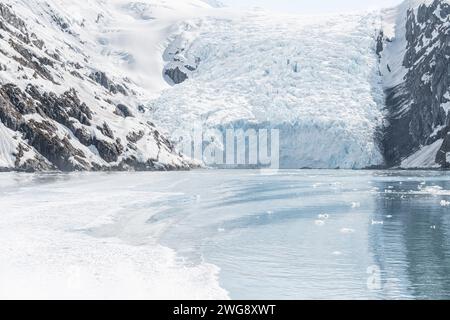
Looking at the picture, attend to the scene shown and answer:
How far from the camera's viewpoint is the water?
23781 mm

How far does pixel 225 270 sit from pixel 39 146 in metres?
122

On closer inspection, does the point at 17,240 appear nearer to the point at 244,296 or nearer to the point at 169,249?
the point at 169,249

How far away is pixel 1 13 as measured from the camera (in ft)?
650

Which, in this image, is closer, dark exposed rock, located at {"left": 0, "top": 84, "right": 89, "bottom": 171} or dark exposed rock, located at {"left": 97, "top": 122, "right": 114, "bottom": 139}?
dark exposed rock, located at {"left": 0, "top": 84, "right": 89, "bottom": 171}

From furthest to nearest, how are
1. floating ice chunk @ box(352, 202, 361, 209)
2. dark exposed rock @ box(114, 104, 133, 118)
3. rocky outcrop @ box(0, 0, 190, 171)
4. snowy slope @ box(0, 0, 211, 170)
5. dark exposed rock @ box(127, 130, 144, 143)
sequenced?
dark exposed rock @ box(114, 104, 133, 118) → dark exposed rock @ box(127, 130, 144, 143) → snowy slope @ box(0, 0, 211, 170) → rocky outcrop @ box(0, 0, 190, 171) → floating ice chunk @ box(352, 202, 361, 209)

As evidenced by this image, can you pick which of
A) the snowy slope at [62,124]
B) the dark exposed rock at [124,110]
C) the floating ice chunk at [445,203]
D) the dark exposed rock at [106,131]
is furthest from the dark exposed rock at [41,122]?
the floating ice chunk at [445,203]

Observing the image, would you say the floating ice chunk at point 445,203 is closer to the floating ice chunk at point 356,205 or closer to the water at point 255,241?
the water at point 255,241

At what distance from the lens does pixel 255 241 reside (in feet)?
115

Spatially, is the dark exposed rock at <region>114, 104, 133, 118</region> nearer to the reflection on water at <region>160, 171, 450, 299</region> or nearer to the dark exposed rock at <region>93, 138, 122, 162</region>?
the dark exposed rock at <region>93, 138, 122, 162</region>

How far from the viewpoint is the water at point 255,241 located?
78.0ft

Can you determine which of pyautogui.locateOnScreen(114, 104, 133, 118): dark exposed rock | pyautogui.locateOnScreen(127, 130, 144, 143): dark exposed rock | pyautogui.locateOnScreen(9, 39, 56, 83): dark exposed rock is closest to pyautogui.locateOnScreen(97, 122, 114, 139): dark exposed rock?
pyautogui.locateOnScreen(127, 130, 144, 143): dark exposed rock

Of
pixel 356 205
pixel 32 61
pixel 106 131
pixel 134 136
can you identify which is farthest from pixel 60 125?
pixel 356 205

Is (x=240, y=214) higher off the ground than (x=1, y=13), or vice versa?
(x=1, y=13)
